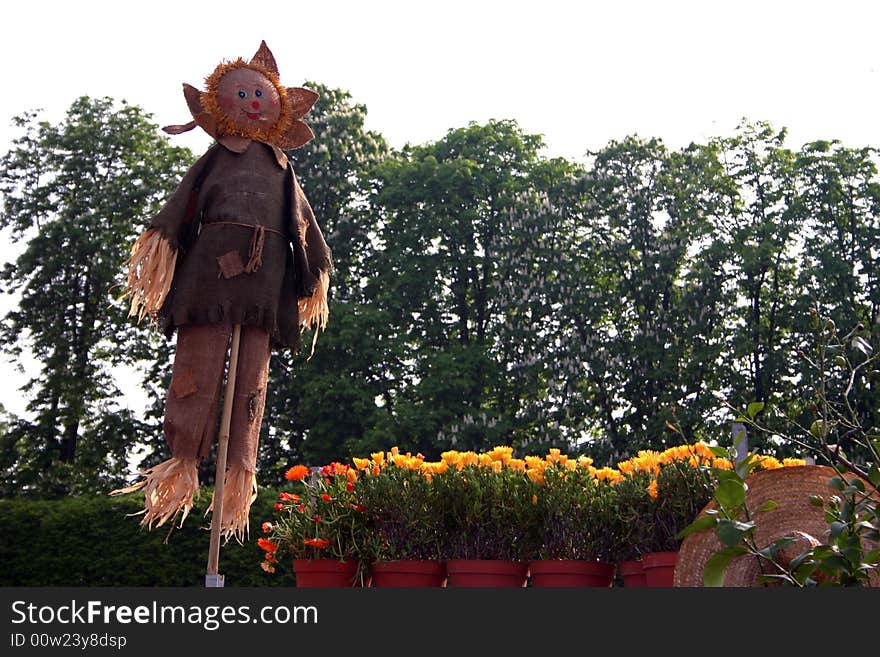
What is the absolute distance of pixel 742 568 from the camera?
359 cm

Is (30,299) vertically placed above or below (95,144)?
below

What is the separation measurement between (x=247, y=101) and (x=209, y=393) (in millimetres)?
1578

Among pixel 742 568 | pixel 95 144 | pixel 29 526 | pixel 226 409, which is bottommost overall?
pixel 742 568

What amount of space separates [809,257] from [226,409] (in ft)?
47.3

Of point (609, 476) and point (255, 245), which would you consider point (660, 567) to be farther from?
point (255, 245)

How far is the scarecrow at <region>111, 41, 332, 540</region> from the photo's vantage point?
5078 mm

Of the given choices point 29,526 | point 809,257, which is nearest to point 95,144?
point 29,526

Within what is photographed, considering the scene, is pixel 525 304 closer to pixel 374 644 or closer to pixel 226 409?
pixel 226 409

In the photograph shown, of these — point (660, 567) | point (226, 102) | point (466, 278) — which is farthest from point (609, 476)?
point (466, 278)

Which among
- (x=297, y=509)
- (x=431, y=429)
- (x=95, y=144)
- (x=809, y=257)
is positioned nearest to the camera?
(x=297, y=509)

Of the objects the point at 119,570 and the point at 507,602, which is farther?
the point at 119,570

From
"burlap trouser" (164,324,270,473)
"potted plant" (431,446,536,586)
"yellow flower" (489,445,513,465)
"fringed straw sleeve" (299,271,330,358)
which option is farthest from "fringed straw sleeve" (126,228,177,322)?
"yellow flower" (489,445,513,465)

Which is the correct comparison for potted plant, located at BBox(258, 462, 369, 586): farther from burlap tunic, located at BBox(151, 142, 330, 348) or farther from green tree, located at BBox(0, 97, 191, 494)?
green tree, located at BBox(0, 97, 191, 494)

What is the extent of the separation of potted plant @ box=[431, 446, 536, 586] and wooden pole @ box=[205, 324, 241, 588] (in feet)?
3.25
